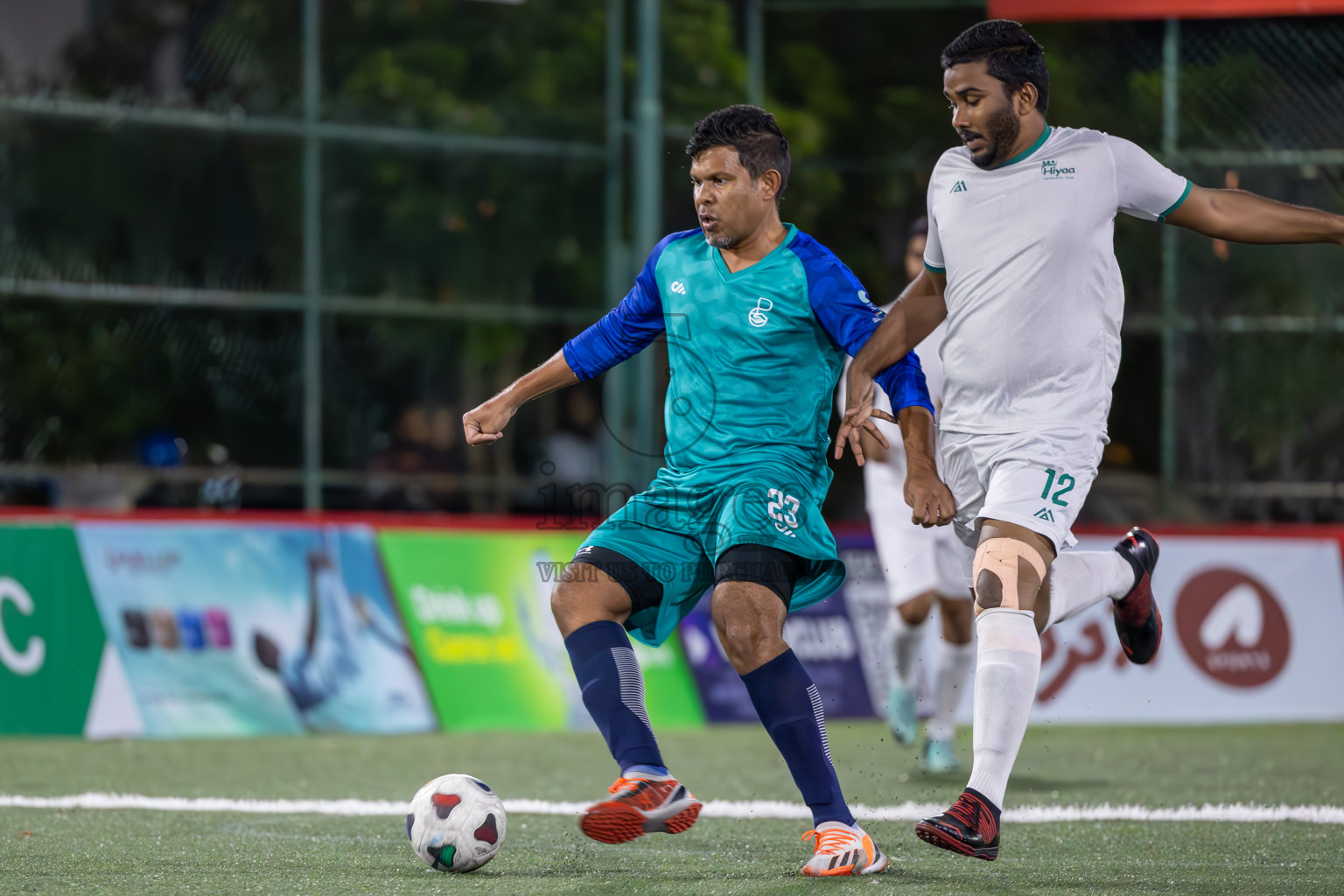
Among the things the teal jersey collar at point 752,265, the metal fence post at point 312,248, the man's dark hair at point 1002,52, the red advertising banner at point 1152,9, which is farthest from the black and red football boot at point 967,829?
the red advertising banner at point 1152,9

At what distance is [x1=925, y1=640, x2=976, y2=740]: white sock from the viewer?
754 cm

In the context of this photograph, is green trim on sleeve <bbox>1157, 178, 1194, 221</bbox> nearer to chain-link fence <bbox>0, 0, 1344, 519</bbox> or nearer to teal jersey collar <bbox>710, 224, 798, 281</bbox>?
teal jersey collar <bbox>710, 224, 798, 281</bbox>

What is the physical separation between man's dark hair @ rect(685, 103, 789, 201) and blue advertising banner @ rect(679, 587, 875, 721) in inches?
220

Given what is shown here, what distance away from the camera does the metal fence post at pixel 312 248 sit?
13297mm

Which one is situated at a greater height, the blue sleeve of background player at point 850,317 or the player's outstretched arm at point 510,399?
the blue sleeve of background player at point 850,317

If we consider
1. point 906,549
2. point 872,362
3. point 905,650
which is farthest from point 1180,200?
point 905,650

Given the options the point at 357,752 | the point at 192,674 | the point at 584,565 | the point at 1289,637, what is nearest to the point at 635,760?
the point at 584,565

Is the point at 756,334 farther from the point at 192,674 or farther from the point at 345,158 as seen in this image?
the point at 345,158

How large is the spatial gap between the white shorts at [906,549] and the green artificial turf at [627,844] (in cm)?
82

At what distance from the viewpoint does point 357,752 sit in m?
8.38

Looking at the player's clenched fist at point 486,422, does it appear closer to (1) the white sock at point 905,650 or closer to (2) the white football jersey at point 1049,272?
(2) the white football jersey at point 1049,272

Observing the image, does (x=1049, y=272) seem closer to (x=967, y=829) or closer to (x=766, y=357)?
(x=766, y=357)

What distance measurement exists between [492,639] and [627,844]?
4.73 meters

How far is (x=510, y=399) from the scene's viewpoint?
16.5 ft
